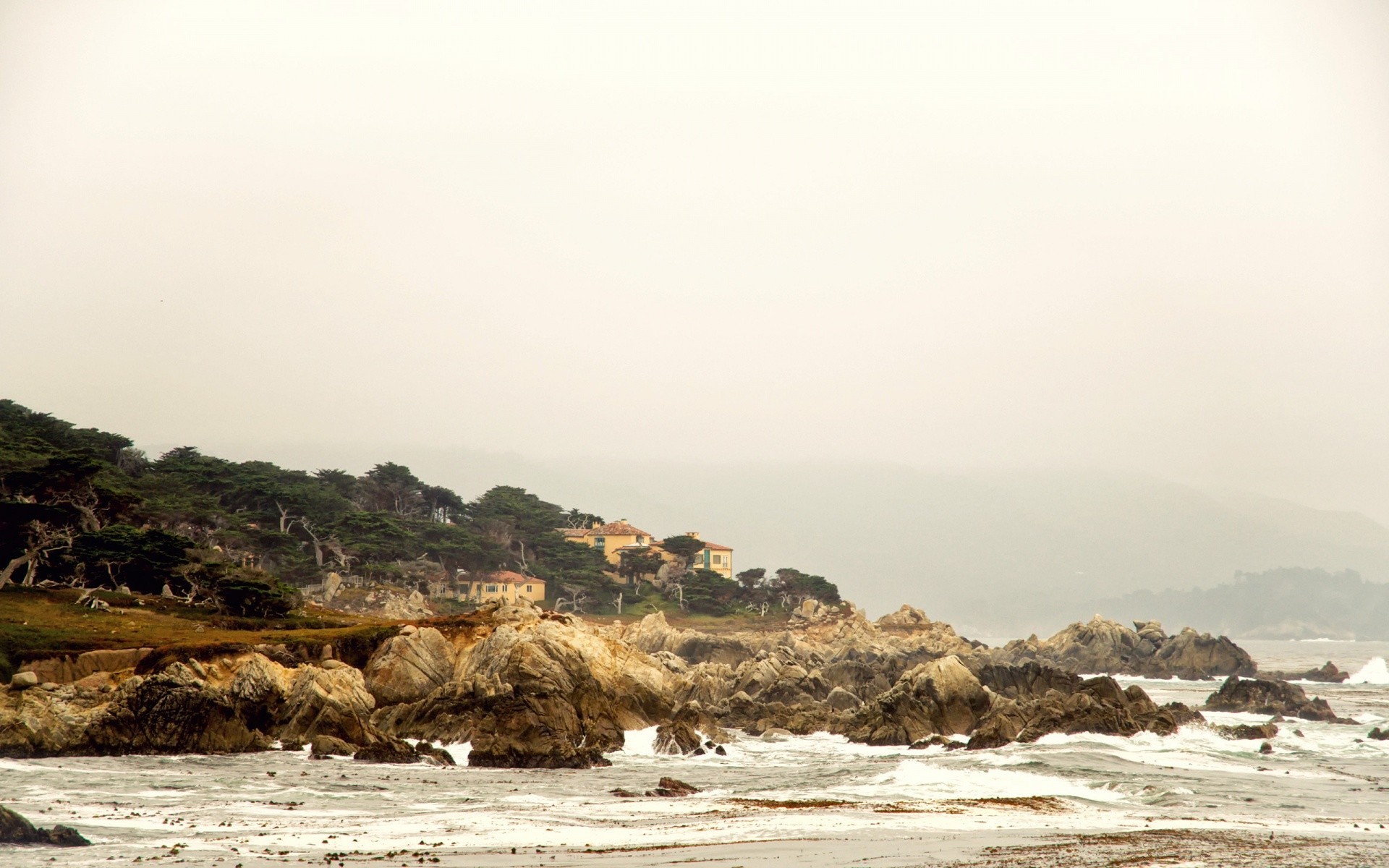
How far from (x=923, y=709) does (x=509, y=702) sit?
69.8 ft

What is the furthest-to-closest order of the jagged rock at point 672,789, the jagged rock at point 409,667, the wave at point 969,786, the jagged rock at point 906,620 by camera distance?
the jagged rock at point 906,620 < the jagged rock at point 409,667 < the wave at point 969,786 < the jagged rock at point 672,789

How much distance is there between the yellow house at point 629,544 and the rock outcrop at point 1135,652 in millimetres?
40283

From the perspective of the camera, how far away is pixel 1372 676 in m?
105

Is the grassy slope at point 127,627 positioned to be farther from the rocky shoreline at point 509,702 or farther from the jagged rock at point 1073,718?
the jagged rock at point 1073,718

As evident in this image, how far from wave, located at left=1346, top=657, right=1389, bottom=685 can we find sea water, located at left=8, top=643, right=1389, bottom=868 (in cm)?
6472

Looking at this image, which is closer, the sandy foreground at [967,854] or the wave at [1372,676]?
the sandy foreground at [967,854]

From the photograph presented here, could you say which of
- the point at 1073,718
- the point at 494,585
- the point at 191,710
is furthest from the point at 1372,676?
the point at 191,710

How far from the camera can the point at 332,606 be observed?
82.3m

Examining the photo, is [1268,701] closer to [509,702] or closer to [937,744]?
[937,744]

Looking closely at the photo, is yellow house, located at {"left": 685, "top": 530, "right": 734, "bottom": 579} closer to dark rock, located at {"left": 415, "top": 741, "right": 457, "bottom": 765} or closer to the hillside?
the hillside

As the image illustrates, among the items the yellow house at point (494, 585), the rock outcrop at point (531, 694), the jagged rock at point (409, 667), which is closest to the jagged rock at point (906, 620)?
the yellow house at point (494, 585)

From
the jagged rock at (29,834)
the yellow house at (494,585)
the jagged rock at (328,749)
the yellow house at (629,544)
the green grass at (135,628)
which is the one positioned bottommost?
the jagged rock at (328,749)

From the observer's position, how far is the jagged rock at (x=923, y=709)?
159 ft

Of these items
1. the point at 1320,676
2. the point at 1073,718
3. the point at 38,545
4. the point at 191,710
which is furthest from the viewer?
the point at 1320,676
